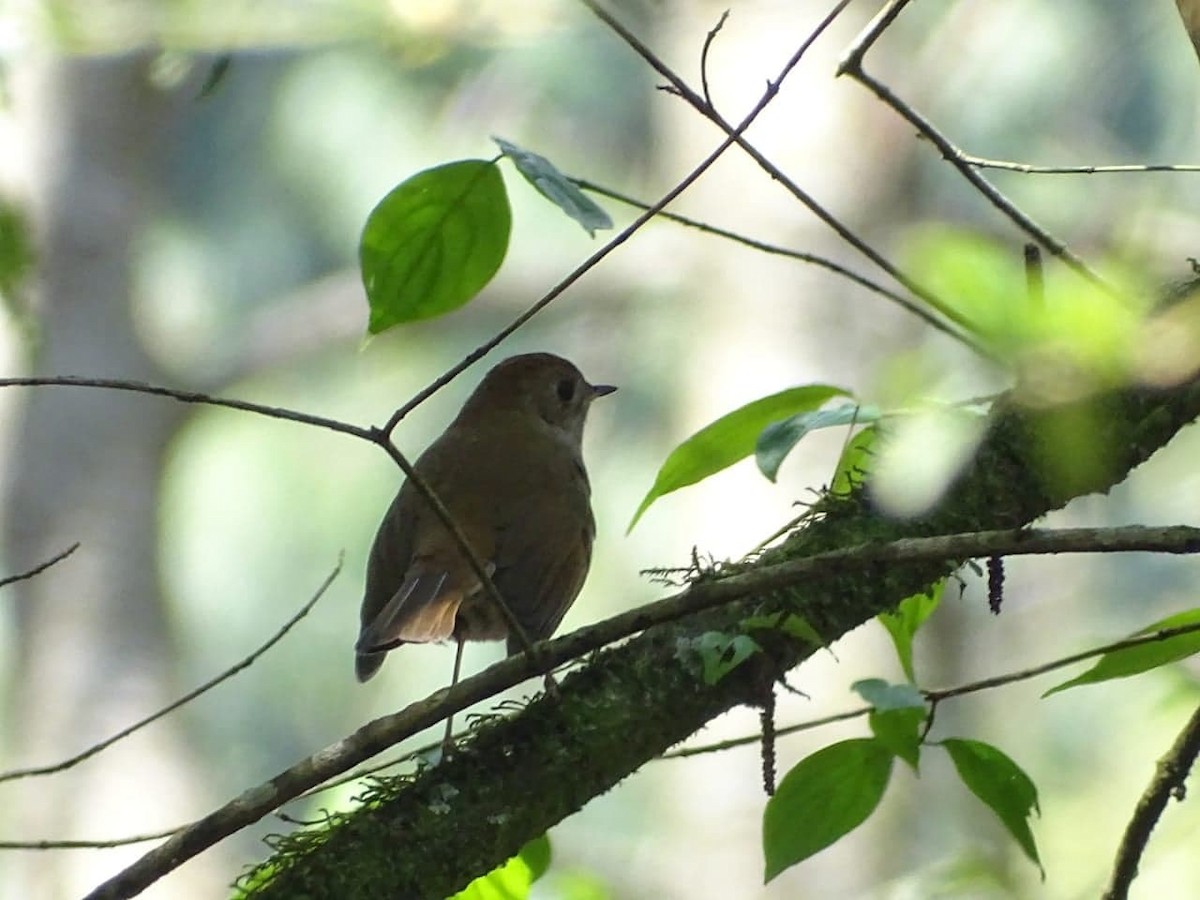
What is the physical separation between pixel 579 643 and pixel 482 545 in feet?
4.23

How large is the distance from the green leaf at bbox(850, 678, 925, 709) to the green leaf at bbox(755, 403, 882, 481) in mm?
213

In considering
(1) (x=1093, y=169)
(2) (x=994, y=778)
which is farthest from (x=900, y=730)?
(1) (x=1093, y=169)

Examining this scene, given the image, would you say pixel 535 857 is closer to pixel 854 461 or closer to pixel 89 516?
pixel 854 461

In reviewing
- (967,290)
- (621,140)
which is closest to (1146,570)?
(621,140)

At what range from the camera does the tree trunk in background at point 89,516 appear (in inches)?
238

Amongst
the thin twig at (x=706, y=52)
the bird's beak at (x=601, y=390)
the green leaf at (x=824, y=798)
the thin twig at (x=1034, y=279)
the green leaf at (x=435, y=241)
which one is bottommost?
the green leaf at (x=824, y=798)

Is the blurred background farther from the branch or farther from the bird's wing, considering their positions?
the bird's wing

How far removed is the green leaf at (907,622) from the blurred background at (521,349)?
14.4 inches

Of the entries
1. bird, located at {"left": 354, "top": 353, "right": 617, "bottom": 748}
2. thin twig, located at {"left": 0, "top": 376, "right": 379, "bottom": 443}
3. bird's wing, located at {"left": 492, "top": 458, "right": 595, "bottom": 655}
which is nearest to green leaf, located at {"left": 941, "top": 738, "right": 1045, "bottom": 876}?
thin twig, located at {"left": 0, "top": 376, "right": 379, "bottom": 443}

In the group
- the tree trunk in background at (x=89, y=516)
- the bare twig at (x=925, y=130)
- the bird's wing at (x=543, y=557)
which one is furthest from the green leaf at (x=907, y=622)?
the tree trunk in background at (x=89, y=516)

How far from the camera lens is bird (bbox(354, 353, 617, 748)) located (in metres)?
2.40

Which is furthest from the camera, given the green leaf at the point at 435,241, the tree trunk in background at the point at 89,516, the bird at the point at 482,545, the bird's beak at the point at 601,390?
the tree trunk in background at the point at 89,516

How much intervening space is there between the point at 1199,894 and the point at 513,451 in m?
2.20

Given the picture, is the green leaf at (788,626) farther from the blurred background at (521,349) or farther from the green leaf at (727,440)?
the blurred background at (521,349)
